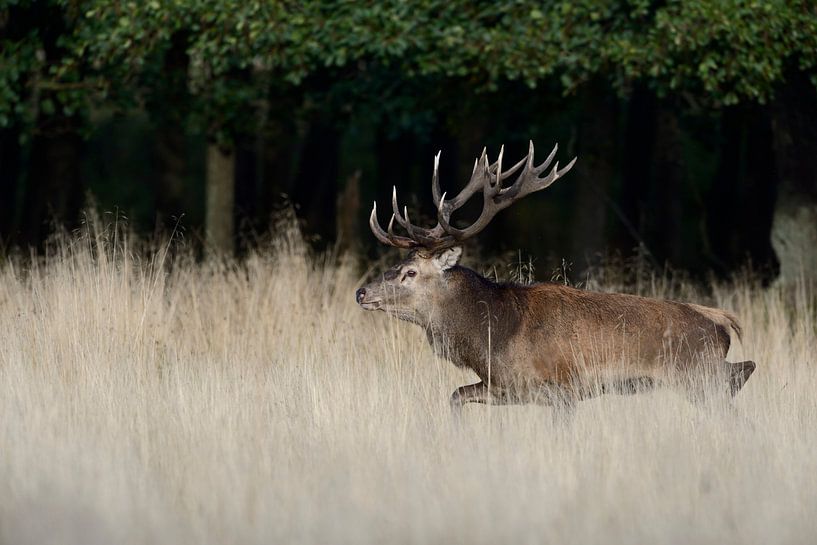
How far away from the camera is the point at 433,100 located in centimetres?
1517

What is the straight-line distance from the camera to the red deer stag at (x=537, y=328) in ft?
25.4

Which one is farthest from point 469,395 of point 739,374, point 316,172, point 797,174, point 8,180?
point 316,172

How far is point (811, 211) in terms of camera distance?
12633mm

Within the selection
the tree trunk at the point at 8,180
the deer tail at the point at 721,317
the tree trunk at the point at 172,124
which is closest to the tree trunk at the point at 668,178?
the tree trunk at the point at 172,124

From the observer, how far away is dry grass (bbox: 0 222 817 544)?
534 centimetres

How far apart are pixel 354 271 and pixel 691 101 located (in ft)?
16.4

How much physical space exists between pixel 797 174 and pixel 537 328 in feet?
18.7

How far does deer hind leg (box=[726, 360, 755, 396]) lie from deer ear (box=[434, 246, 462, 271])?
1708 mm

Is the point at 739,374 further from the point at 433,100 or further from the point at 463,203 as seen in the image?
the point at 433,100

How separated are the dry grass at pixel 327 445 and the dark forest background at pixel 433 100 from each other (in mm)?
2157

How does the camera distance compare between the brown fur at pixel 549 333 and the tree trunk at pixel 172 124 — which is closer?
the brown fur at pixel 549 333

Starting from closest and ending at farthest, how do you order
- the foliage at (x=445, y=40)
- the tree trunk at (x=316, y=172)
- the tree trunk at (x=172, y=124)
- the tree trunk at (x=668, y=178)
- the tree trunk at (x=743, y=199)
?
the foliage at (x=445, y=40), the tree trunk at (x=172, y=124), the tree trunk at (x=668, y=178), the tree trunk at (x=743, y=199), the tree trunk at (x=316, y=172)

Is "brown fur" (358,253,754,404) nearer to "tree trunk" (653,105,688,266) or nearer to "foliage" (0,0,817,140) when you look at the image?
"foliage" (0,0,817,140)

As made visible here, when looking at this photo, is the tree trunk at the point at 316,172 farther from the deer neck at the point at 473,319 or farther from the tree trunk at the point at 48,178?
the deer neck at the point at 473,319
